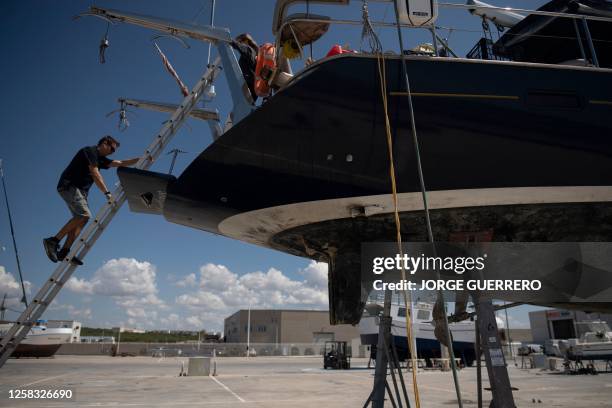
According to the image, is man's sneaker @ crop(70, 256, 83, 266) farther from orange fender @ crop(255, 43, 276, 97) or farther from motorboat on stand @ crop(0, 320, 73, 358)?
motorboat on stand @ crop(0, 320, 73, 358)

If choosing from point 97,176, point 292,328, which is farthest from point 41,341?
point 292,328

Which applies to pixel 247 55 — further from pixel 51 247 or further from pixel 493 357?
pixel 493 357

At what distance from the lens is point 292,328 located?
1841 inches

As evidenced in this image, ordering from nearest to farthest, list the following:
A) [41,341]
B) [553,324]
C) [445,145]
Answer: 1. [445,145]
2. [41,341]
3. [553,324]

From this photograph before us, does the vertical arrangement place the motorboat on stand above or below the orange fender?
below

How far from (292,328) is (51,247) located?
4444 centimetres

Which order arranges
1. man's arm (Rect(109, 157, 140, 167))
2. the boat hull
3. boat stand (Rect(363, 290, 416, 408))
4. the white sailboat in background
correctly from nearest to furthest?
the boat hull → boat stand (Rect(363, 290, 416, 408)) → man's arm (Rect(109, 157, 140, 167)) → the white sailboat in background

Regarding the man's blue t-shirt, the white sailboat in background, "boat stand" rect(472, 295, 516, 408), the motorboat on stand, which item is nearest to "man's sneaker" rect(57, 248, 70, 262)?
the man's blue t-shirt

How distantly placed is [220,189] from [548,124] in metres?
2.96

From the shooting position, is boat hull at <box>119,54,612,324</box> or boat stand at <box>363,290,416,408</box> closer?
boat hull at <box>119,54,612,324</box>

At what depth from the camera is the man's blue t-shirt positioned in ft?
14.8

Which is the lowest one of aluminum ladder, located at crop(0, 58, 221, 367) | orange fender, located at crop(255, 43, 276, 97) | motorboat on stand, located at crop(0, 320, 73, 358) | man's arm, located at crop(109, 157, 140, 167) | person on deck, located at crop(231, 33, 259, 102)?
motorboat on stand, located at crop(0, 320, 73, 358)

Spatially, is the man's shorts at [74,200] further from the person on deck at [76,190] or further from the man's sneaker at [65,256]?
the man's sneaker at [65,256]

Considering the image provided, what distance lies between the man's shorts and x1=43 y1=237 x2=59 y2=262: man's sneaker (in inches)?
16.6
